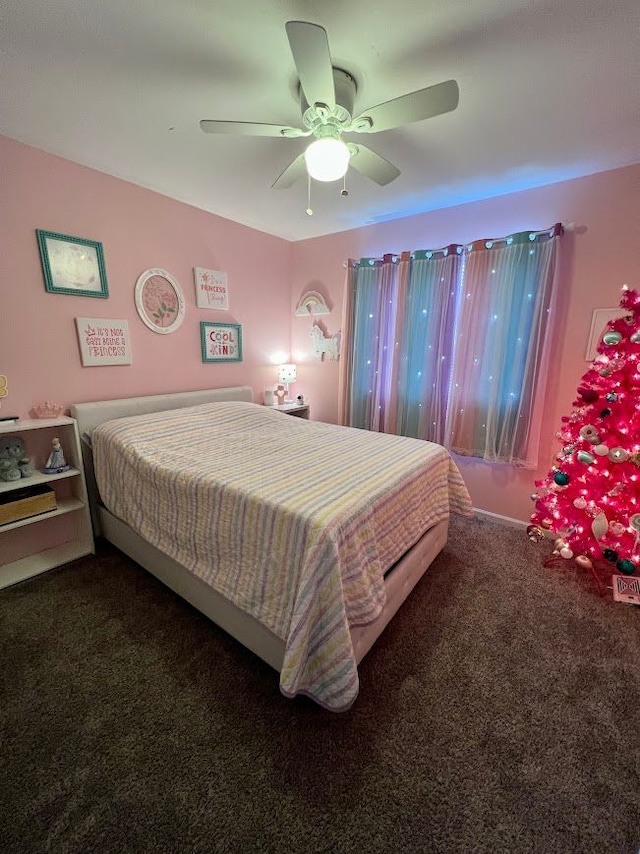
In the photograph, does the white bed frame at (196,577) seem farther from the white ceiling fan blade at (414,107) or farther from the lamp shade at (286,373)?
the white ceiling fan blade at (414,107)

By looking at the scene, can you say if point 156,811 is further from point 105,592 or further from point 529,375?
point 529,375

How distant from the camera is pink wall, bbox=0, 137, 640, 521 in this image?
2.03 metres

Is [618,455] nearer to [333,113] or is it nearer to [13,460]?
[333,113]

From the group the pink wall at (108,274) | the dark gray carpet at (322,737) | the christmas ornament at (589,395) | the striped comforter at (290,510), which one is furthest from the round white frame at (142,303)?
the christmas ornament at (589,395)

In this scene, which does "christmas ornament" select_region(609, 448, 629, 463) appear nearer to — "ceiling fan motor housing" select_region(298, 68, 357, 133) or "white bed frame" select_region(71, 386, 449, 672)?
"white bed frame" select_region(71, 386, 449, 672)

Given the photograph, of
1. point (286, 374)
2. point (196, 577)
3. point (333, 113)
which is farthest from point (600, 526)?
point (286, 374)

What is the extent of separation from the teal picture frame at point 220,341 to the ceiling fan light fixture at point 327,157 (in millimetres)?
1848

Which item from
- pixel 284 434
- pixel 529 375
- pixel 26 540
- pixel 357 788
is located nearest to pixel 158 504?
pixel 284 434

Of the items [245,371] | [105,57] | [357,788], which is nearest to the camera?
[357,788]

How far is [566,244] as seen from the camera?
7.65ft

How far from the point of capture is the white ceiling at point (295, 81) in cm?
117

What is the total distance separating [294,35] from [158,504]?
6.46ft

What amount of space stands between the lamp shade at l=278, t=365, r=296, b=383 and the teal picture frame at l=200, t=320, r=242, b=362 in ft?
1.58

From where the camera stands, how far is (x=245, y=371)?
11.4 feet
